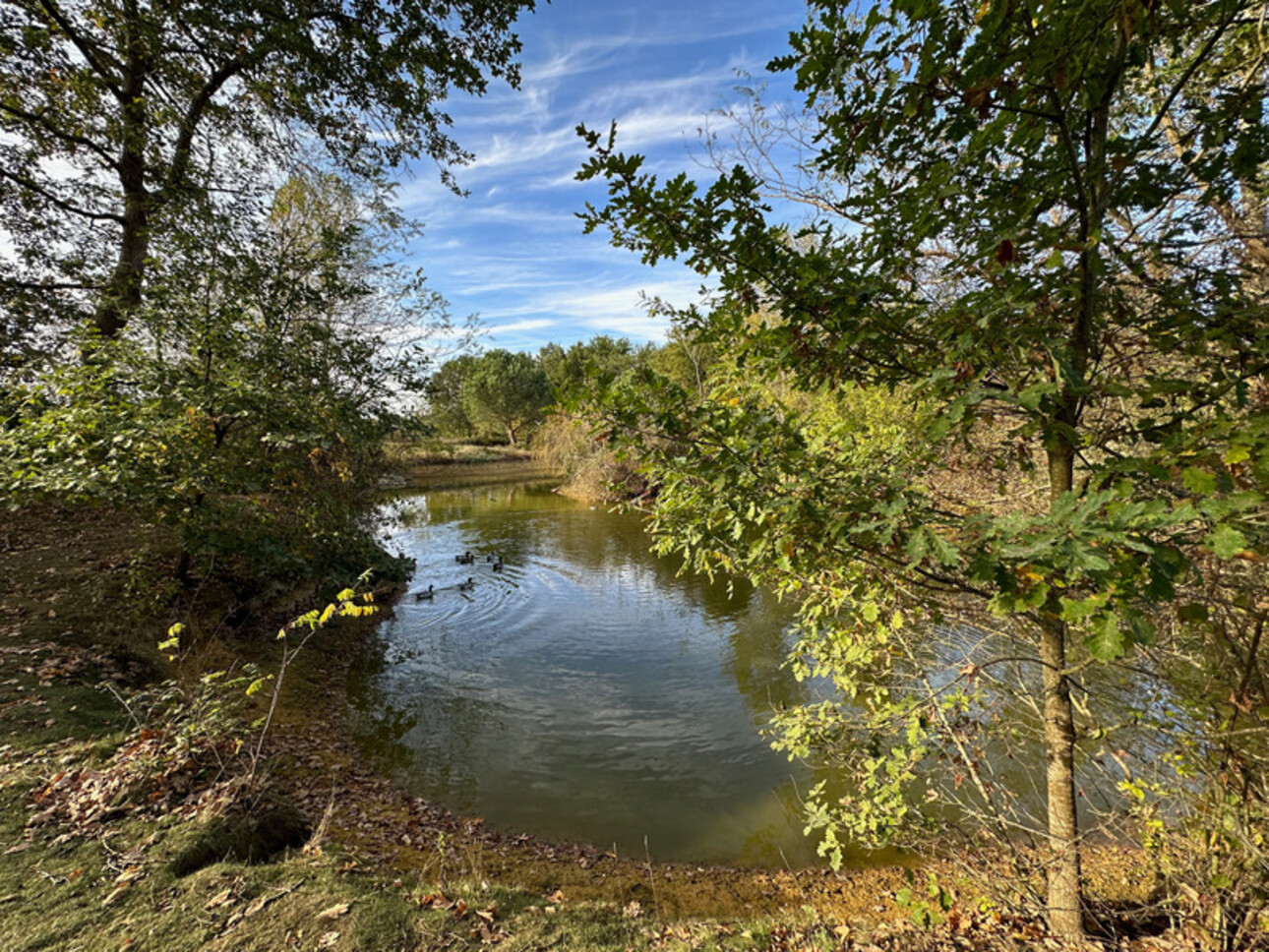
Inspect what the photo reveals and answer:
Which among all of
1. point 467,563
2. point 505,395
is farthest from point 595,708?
point 505,395

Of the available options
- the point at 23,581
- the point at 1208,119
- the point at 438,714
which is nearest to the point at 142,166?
the point at 23,581

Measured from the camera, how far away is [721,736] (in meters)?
6.86

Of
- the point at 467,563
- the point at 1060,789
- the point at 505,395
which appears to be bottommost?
the point at 467,563

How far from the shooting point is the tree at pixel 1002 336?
1540 millimetres

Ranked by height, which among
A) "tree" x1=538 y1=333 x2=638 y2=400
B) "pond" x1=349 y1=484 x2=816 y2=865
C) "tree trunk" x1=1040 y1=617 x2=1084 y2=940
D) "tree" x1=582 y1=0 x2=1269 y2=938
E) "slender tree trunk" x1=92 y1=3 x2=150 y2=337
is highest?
"tree" x1=538 y1=333 x2=638 y2=400

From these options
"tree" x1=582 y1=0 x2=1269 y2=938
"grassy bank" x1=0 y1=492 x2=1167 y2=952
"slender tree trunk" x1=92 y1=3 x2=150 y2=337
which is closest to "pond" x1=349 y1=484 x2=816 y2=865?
"grassy bank" x1=0 y1=492 x2=1167 y2=952

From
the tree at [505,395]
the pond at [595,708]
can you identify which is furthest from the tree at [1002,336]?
the tree at [505,395]

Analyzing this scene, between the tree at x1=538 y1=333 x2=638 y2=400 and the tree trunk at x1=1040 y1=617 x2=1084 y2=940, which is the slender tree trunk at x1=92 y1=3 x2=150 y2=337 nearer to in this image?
the tree trunk at x1=1040 y1=617 x2=1084 y2=940

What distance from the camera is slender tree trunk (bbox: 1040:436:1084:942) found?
2352 mm

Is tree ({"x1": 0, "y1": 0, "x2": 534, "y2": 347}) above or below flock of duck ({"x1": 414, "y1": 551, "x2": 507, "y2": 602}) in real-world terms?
above

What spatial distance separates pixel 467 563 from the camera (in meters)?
14.8

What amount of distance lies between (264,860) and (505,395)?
48.8 meters

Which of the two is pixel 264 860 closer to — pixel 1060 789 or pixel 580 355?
pixel 1060 789

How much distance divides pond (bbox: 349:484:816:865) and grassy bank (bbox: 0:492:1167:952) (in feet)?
1.44
